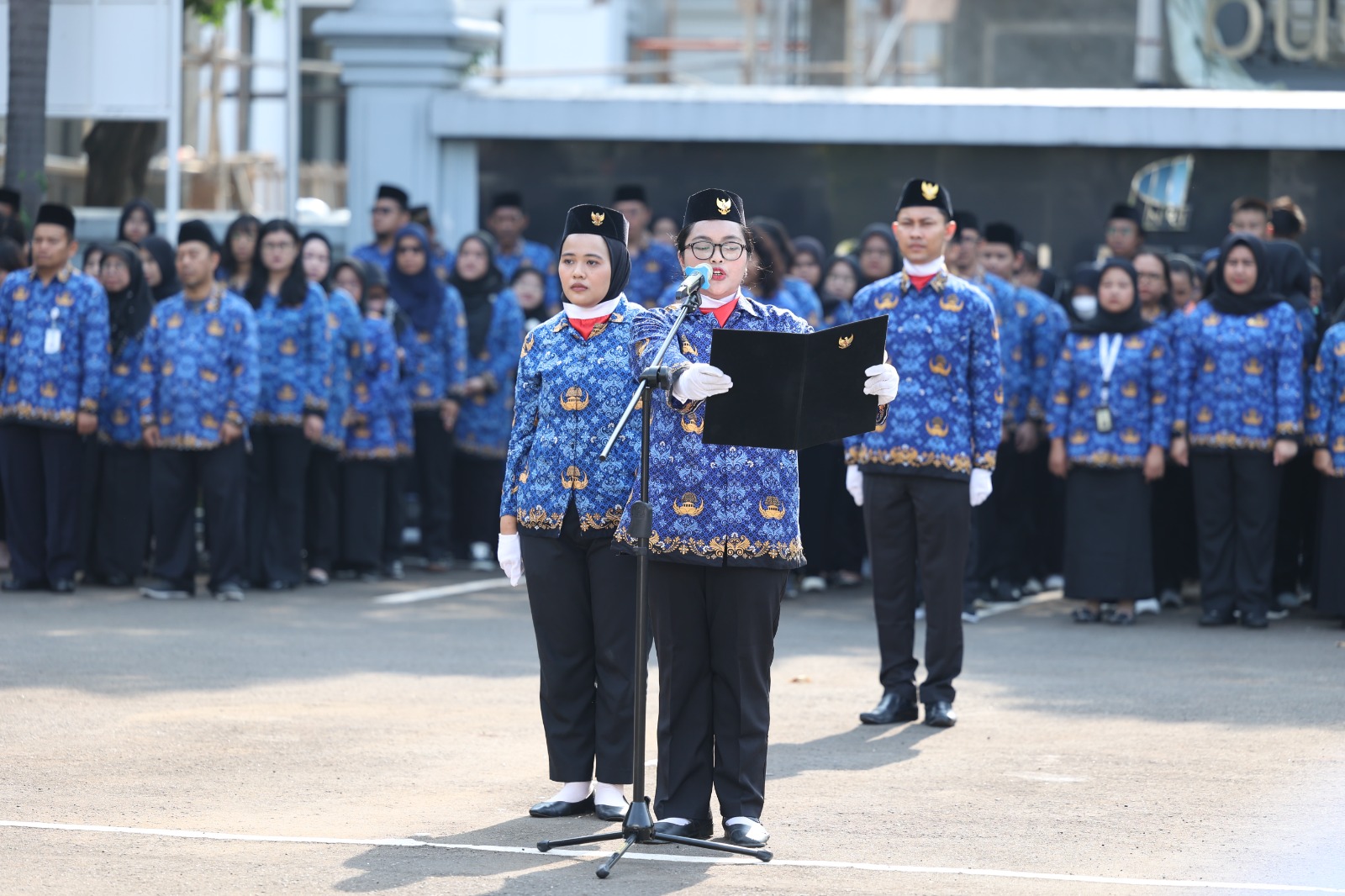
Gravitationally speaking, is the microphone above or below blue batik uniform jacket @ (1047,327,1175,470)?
above

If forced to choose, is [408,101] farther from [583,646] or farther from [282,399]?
[583,646]

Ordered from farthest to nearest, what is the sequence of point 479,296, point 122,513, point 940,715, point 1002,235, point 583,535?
point 479,296 → point 1002,235 → point 122,513 → point 940,715 → point 583,535

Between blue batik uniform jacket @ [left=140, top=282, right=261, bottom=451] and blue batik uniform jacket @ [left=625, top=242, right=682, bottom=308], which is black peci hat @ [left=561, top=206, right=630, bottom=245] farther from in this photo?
blue batik uniform jacket @ [left=625, top=242, right=682, bottom=308]

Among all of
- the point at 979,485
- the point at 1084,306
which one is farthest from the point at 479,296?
the point at 979,485

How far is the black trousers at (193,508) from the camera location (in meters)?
12.1

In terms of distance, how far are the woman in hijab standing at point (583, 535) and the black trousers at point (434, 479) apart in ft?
24.3

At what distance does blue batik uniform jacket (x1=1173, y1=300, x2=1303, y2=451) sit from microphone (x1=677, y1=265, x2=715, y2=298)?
21.2 feet

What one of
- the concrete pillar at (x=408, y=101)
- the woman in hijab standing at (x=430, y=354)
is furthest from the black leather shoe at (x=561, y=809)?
the concrete pillar at (x=408, y=101)

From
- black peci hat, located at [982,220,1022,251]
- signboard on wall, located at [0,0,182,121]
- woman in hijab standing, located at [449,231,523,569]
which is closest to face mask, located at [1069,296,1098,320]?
black peci hat, located at [982,220,1022,251]

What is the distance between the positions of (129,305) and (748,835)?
294 inches

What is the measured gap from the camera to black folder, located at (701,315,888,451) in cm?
607

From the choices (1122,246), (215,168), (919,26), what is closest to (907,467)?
(1122,246)

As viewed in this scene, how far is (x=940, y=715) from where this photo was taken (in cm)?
862

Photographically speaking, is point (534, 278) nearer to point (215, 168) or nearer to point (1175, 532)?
point (1175, 532)
